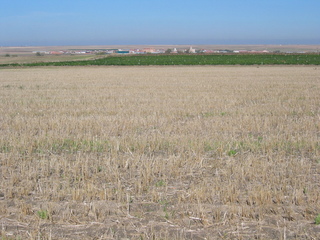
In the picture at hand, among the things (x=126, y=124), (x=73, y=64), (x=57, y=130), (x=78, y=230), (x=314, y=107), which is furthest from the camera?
(x=73, y=64)

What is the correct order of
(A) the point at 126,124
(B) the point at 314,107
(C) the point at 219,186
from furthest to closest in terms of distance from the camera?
(B) the point at 314,107 → (A) the point at 126,124 → (C) the point at 219,186

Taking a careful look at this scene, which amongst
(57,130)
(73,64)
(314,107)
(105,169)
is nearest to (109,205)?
(105,169)

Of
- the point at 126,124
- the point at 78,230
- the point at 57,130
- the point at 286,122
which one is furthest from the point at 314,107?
the point at 78,230

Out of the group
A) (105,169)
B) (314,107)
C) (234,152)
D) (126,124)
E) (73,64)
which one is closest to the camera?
(105,169)

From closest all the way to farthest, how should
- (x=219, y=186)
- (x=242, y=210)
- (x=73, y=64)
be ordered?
(x=242, y=210) → (x=219, y=186) → (x=73, y=64)

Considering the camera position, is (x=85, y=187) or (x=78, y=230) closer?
(x=78, y=230)

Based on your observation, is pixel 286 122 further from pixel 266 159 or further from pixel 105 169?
pixel 105 169

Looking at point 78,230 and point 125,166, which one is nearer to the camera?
point 78,230

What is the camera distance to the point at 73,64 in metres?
57.6

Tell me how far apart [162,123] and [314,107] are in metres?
6.48

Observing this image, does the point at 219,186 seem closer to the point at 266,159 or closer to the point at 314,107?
the point at 266,159

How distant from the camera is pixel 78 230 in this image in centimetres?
443

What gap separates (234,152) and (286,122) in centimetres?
397

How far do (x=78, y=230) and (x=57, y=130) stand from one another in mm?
5805
